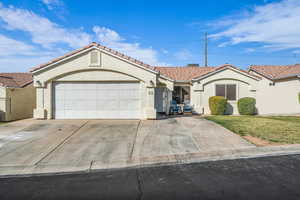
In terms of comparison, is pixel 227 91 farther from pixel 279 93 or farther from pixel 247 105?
pixel 279 93

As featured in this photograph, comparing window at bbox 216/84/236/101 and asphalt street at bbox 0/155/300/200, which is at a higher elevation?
window at bbox 216/84/236/101

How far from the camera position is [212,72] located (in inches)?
607

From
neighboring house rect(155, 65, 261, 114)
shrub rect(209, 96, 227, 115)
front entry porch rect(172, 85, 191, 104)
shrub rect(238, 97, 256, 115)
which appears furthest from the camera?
front entry porch rect(172, 85, 191, 104)

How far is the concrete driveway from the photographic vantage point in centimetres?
604

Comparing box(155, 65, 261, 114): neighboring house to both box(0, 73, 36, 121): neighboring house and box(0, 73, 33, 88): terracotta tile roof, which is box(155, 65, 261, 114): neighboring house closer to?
box(0, 73, 36, 121): neighboring house

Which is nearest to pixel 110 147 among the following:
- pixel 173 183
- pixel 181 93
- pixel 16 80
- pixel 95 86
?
pixel 173 183

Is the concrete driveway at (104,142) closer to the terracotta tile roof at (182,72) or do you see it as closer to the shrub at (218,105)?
the shrub at (218,105)

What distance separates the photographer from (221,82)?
1562 centimetres

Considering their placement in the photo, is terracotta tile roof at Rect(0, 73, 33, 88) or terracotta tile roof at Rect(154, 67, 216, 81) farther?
terracotta tile roof at Rect(154, 67, 216, 81)

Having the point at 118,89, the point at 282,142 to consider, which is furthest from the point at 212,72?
the point at 282,142

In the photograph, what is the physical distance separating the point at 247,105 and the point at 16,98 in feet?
54.4

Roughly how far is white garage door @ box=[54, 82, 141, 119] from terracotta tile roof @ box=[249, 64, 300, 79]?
43.1 feet

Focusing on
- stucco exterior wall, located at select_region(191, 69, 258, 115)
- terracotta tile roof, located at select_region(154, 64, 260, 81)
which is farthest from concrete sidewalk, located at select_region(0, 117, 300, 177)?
terracotta tile roof, located at select_region(154, 64, 260, 81)

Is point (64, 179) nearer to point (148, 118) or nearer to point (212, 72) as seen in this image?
point (148, 118)
